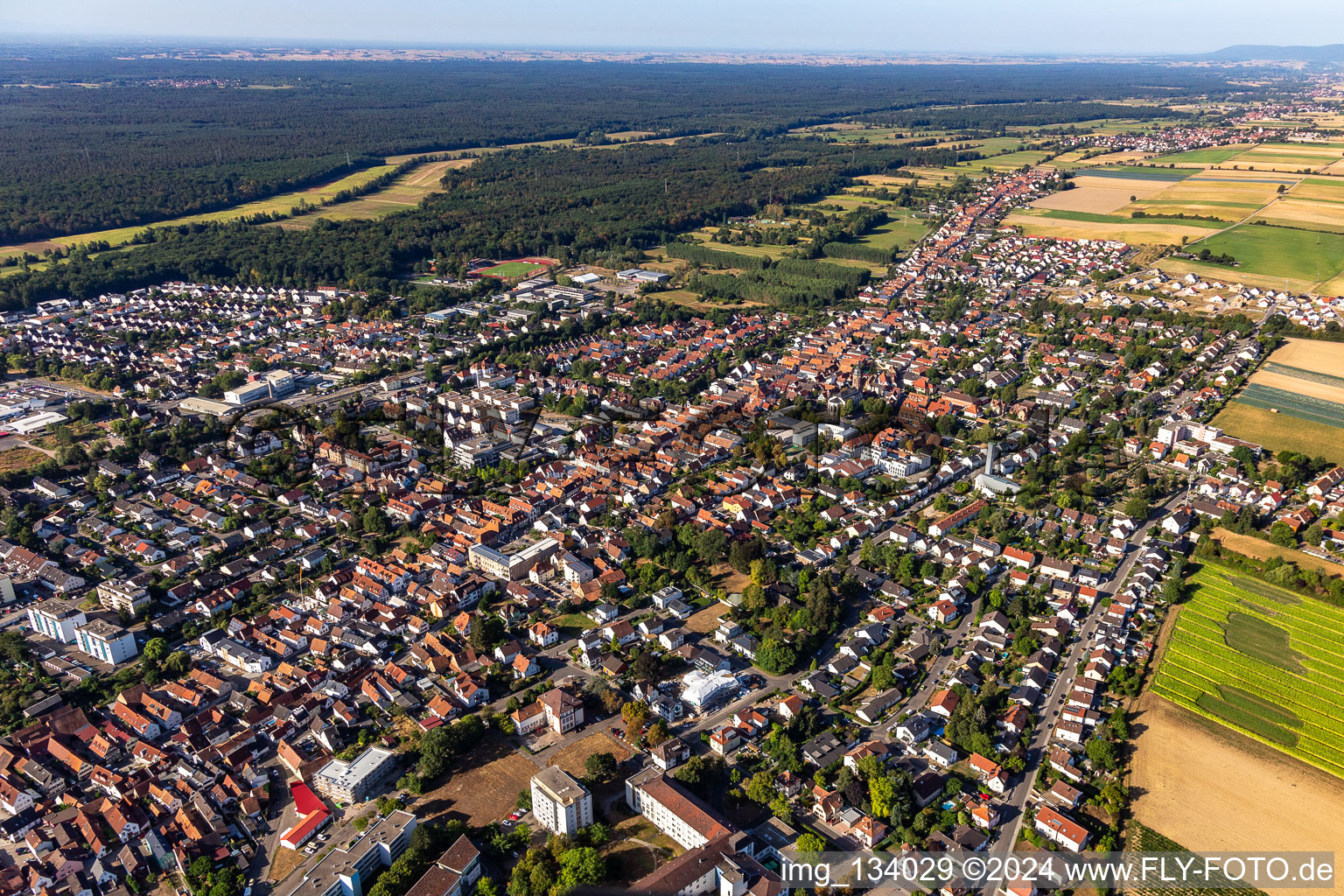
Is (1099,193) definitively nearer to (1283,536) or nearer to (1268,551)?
(1283,536)

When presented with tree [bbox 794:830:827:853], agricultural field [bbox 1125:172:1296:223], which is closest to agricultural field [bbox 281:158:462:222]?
agricultural field [bbox 1125:172:1296:223]

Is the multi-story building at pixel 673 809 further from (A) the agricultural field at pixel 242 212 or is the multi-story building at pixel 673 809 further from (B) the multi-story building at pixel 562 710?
(A) the agricultural field at pixel 242 212

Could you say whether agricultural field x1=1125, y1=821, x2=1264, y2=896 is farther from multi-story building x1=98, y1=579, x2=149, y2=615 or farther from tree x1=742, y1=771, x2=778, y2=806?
multi-story building x1=98, y1=579, x2=149, y2=615

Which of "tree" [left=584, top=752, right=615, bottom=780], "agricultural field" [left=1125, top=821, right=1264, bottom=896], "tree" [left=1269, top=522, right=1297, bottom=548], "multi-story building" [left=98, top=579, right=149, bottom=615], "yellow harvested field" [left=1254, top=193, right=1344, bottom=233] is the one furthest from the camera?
"yellow harvested field" [left=1254, top=193, right=1344, bottom=233]

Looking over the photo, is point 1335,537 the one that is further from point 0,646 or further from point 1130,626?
point 0,646

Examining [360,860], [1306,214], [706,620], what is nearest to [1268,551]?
[706,620]
